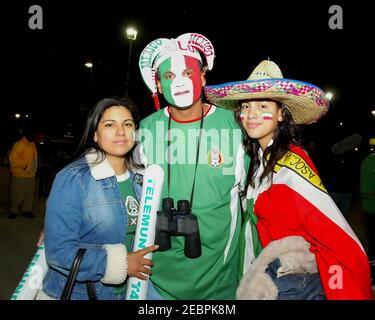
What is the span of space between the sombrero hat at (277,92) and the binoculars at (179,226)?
2.62ft

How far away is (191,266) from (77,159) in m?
1.01

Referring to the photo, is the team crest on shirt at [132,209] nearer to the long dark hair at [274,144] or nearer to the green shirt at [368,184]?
the long dark hair at [274,144]

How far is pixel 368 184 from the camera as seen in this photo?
482 centimetres

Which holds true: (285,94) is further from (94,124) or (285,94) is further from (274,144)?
(94,124)

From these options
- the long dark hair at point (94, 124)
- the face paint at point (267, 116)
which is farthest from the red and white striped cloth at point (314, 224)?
the long dark hair at point (94, 124)

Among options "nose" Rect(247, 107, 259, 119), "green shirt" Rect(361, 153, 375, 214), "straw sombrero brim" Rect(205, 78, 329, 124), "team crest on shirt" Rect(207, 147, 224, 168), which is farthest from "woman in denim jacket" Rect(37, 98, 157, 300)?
"green shirt" Rect(361, 153, 375, 214)

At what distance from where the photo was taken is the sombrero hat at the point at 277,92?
6.77 feet

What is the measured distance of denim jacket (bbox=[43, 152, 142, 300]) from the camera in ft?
5.89

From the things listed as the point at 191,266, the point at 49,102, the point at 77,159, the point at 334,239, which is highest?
the point at 49,102

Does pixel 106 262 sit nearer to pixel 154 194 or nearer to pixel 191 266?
pixel 154 194

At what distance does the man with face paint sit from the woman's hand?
1.07 ft

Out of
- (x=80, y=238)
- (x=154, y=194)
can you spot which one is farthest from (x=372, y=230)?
(x=80, y=238)

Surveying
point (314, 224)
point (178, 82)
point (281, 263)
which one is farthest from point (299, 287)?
point (178, 82)
